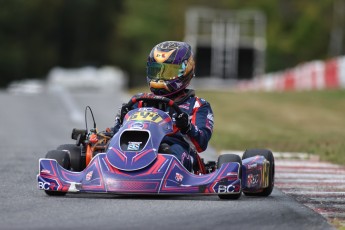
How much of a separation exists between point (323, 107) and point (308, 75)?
38.2 feet

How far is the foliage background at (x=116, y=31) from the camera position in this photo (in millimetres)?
97562

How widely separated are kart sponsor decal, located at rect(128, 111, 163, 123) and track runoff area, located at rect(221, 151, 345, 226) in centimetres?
143

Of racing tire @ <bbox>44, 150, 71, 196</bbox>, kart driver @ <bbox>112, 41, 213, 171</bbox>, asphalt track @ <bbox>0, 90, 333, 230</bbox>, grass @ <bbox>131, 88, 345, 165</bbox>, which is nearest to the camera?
asphalt track @ <bbox>0, 90, 333, 230</bbox>

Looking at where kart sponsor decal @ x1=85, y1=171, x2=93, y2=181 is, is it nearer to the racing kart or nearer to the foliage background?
the racing kart

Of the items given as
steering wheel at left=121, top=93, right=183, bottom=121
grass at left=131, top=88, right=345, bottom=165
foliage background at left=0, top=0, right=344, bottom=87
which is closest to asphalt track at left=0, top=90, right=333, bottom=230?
steering wheel at left=121, top=93, right=183, bottom=121

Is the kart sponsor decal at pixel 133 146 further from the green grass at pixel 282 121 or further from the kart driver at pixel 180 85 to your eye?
the green grass at pixel 282 121

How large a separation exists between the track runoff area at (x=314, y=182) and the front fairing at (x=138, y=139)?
53.9 inches

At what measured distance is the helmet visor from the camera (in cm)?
1202

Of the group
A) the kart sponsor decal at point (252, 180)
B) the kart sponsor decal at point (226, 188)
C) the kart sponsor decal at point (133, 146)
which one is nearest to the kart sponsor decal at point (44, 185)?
the kart sponsor decal at point (133, 146)

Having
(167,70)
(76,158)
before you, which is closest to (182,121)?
(167,70)

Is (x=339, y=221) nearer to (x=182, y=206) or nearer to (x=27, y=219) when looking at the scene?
(x=182, y=206)

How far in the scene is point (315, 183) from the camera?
43.3 ft

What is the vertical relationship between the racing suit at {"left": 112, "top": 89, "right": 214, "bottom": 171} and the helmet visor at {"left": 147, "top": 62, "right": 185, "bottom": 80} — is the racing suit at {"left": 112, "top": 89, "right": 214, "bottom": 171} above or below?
below

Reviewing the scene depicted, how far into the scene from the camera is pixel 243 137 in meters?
21.0
